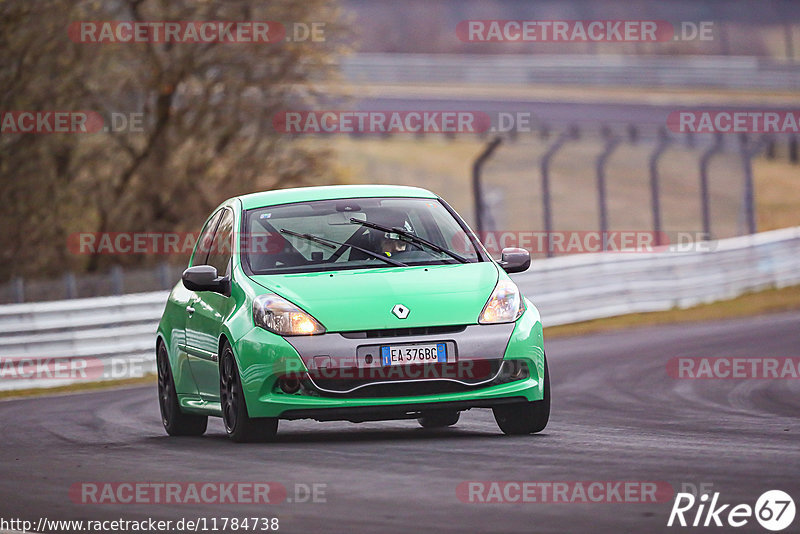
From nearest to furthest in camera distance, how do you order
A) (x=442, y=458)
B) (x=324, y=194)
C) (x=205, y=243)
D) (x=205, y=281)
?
(x=442, y=458), (x=205, y=281), (x=324, y=194), (x=205, y=243)

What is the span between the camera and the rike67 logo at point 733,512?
6387 millimetres

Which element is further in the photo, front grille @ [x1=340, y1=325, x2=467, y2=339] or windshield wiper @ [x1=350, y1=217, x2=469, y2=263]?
windshield wiper @ [x1=350, y1=217, x2=469, y2=263]

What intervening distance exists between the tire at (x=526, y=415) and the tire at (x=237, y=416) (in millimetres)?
1358

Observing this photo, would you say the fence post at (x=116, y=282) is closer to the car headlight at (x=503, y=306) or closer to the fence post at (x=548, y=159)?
the fence post at (x=548, y=159)

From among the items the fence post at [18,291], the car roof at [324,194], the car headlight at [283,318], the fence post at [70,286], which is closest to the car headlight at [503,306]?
the car headlight at [283,318]

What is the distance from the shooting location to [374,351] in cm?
934

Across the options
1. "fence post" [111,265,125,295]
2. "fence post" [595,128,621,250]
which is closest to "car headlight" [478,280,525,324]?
"fence post" [111,265,125,295]

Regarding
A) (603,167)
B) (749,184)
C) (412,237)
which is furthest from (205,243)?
(749,184)

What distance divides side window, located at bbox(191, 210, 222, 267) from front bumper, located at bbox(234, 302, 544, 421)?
6.51ft

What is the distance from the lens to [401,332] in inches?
369

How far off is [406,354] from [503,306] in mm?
717

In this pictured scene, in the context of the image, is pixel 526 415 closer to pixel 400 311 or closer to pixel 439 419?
pixel 400 311

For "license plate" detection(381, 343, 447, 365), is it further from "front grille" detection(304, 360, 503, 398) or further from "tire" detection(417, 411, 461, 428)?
"tire" detection(417, 411, 461, 428)

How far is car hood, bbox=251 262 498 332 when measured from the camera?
370 inches
